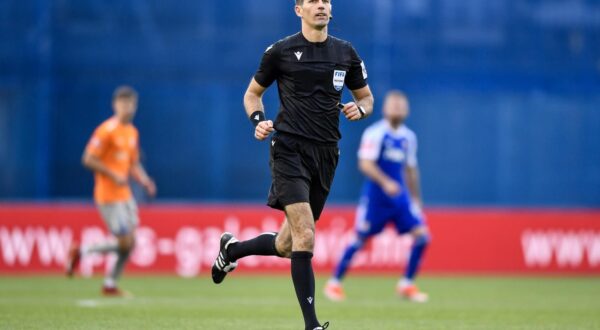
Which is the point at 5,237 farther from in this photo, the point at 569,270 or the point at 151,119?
the point at 569,270

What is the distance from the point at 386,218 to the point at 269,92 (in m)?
6.44

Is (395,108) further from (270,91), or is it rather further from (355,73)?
(270,91)

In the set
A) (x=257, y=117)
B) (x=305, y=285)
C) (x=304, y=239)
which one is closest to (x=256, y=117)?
(x=257, y=117)

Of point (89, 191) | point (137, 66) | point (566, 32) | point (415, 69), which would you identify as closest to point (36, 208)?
point (89, 191)

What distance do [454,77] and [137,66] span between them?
5.54m

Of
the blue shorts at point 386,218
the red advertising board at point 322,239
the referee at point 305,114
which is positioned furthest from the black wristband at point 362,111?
the red advertising board at point 322,239

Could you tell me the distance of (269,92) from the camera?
20.4 meters

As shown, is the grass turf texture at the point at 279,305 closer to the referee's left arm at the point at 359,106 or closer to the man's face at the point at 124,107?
the referee's left arm at the point at 359,106

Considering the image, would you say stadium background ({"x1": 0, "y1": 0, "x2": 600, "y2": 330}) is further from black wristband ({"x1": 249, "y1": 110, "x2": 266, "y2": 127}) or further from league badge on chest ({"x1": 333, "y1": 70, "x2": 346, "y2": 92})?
league badge on chest ({"x1": 333, "y1": 70, "x2": 346, "y2": 92})

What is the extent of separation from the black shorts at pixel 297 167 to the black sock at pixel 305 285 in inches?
16.4

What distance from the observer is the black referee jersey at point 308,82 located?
872cm

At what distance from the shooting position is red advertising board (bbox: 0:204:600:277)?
718 inches

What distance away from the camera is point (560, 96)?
21078mm

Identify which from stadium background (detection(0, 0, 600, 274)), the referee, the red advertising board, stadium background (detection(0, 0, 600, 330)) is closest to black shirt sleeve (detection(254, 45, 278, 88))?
the referee
